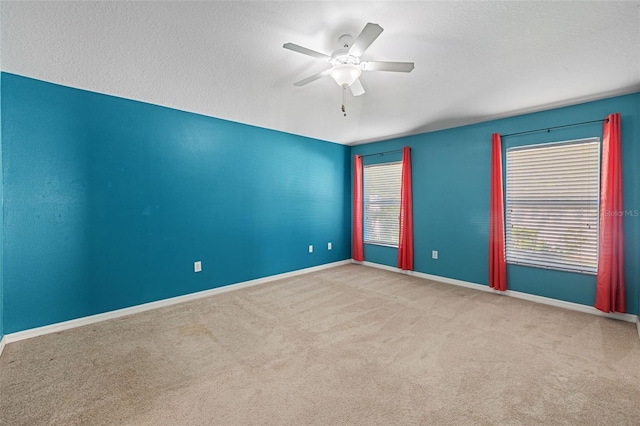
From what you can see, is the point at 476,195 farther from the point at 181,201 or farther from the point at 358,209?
the point at 181,201

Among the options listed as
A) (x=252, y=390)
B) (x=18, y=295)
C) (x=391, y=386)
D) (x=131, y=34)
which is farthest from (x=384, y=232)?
(x=18, y=295)

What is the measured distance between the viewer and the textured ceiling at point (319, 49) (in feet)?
5.77

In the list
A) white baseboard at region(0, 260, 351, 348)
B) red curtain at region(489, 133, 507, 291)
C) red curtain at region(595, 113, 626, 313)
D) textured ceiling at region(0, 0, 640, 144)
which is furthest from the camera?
red curtain at region(489, 133, 507, 291)

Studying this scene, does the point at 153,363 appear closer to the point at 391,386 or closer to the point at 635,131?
the point at 391,386

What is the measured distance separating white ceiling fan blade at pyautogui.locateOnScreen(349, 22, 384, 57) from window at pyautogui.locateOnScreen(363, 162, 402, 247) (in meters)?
3.15

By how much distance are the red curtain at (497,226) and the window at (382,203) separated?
58.5 inches

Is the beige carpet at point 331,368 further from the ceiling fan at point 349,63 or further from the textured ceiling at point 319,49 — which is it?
the textured ceiling at point 319,49

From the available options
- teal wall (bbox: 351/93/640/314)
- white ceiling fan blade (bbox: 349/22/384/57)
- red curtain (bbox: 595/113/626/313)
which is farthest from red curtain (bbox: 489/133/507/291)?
white ceiling fan blade (bbox: 349/22/384/57)

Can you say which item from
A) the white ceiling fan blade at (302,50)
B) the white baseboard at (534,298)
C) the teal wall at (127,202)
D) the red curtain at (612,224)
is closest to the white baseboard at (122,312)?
the teal wall at (127,202)

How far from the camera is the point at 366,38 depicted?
1785 mm

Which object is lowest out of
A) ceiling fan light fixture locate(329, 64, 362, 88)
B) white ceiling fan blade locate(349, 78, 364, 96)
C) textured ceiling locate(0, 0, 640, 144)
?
ceiling fan light fixture locate(329, 64, 362, 88)

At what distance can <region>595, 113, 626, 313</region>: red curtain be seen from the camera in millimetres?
2867

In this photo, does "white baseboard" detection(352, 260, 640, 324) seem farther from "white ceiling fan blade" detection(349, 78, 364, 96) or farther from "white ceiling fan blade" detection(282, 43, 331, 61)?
"white ceiling fan blade" detection(282, 43, 331, 61)

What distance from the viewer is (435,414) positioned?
5.31 ft
